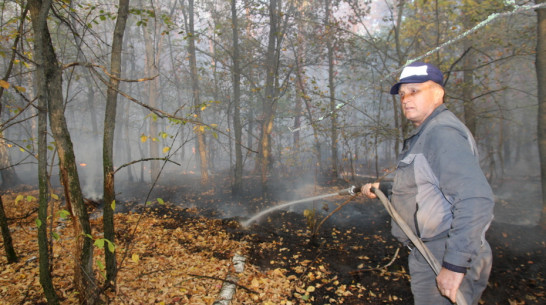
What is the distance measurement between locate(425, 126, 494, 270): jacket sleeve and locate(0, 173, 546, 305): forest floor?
5.94 ft

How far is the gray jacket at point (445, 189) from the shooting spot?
189cm

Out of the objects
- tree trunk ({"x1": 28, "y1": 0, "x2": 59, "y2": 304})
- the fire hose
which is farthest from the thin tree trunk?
the fire hose

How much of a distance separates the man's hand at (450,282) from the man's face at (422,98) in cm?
130

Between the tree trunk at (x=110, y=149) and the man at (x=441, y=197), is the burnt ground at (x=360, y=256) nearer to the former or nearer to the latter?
the man at (x=441, y=197)

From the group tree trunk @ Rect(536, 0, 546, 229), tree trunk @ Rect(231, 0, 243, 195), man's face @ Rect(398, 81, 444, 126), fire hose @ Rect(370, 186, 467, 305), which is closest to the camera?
fire hose @ Rect(370, 186, 467, 305)

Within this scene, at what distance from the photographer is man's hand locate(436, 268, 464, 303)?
1977 millimetres

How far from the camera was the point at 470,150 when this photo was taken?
2012 millimetres

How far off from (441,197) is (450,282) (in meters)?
0.62

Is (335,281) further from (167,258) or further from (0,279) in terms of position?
(0,279)

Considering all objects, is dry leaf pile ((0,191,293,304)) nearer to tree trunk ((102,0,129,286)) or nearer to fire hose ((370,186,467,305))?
tree trunk ((102,0,129,286))

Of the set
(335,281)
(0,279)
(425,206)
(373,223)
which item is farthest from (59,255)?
(373,223)

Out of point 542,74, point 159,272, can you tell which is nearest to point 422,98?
point 159,272

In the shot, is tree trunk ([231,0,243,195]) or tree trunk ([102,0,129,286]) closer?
tree trunk ([102,0,129,286])

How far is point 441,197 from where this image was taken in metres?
→ 2.18
